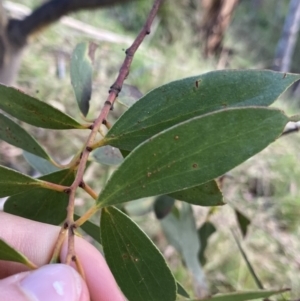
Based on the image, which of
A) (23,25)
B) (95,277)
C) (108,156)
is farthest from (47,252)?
(23,25)

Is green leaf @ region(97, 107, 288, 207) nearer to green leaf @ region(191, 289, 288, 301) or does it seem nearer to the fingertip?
green leaf @ region(191, 289, 288, 301)

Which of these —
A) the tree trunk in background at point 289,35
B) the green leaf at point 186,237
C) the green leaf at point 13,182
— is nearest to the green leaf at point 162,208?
the green leaf at point 186,237

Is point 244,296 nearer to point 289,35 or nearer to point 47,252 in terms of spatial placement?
point 47,252

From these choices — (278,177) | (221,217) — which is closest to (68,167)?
(221,217)

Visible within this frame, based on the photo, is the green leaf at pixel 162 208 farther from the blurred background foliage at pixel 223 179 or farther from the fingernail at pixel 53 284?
the fingernail at pixel 53 284

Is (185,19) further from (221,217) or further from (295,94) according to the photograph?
(221,217)

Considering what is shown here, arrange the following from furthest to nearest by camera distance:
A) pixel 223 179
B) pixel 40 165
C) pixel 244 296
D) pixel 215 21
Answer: pixel 215 21 → pixel 223 179 → pixel 40 165 → pixel 244 296

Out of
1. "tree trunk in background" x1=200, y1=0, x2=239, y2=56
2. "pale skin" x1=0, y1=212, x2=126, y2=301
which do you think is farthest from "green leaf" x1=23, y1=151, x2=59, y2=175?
"tree trunk in background" x1=200, y1=0, x2=239, y2=56
